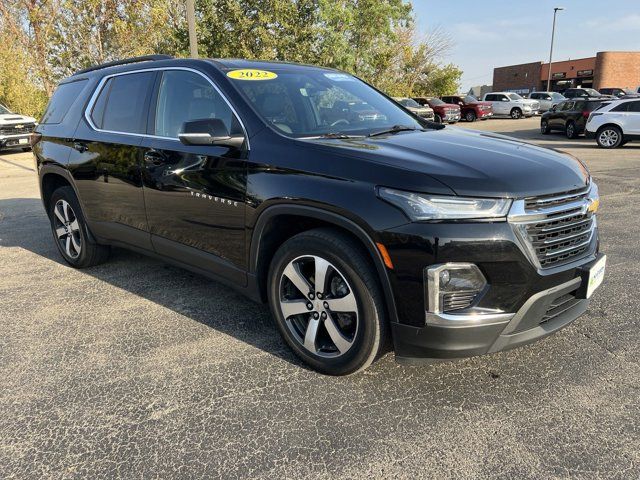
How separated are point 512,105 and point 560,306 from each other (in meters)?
32.6

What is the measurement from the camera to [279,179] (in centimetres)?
276

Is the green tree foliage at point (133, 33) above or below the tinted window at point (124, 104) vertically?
above

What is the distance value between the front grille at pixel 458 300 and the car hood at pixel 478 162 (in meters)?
0.46

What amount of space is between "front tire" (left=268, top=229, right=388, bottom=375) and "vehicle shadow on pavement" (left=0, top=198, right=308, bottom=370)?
23 cm

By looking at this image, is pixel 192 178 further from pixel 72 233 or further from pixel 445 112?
pixel 445 112

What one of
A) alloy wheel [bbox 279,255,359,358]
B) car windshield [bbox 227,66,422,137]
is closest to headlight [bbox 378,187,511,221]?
alloy wheel [bbox 279,255,359,358]

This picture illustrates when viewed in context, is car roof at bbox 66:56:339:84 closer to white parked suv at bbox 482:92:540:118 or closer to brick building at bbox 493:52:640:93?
white parked suv at bbox 482:92:540:118

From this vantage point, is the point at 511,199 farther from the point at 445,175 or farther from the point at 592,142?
the point at 592,142

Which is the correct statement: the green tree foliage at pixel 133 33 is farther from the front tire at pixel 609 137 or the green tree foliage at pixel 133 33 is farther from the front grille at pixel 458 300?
the front grille at pixel 458 300

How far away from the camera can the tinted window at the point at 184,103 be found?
10.6ft

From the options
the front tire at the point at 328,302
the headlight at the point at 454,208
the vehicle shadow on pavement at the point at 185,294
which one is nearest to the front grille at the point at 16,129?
the vehicle shadow on pavement at the point at 185,294

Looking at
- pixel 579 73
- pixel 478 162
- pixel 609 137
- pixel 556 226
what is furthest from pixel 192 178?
pixel 579 73

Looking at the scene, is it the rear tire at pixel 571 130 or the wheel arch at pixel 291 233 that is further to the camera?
the rear tire at pixel 571 130

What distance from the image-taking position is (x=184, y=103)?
3.48 metres
